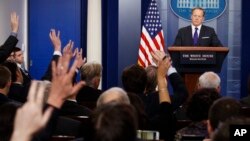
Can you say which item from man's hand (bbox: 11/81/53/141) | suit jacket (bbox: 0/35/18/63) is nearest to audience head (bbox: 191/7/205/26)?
suit jacket (bbox: 0/35/18/63)

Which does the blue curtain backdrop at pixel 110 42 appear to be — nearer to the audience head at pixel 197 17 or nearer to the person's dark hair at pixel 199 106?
the audience head at pixel 197 17

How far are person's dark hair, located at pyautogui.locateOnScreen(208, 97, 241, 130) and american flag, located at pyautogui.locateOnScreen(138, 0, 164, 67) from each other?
5744 mm

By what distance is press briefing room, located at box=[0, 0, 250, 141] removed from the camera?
7.27 ft

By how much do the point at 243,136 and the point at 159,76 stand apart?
5.03 feet

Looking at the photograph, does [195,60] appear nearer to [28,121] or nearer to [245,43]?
[245,43]

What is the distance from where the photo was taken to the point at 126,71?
4598 mm

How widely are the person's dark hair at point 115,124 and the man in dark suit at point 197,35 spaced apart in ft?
18.6

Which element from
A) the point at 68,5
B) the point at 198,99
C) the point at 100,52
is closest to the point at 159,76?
the point at 198,99

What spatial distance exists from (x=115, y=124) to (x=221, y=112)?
3.00 feet

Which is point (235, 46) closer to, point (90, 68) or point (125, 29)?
point (125, 29)

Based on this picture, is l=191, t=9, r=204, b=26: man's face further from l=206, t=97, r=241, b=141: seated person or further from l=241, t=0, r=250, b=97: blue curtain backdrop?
l=206, t=97, r=241, b=141: seated person

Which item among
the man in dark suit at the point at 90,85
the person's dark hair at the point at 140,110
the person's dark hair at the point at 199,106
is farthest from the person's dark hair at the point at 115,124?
the man in dark suit at the point at 90,85

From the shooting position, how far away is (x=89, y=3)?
9.52 meters

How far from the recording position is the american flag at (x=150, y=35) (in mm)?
8812
